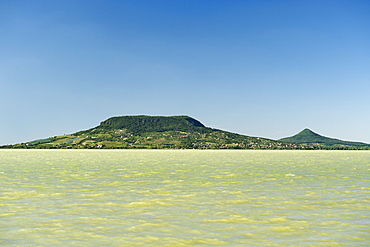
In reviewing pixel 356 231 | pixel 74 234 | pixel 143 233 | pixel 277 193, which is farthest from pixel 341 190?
pixel 74 234

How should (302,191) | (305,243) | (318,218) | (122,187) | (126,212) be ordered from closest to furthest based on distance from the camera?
(305,243)
(318,218)
(126,212)
(302,191)
(122,187)

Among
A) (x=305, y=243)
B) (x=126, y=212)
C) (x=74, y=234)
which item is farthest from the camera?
(x=126, y=212)

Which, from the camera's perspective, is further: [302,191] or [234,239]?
[302,191]

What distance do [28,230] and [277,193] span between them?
697 inches

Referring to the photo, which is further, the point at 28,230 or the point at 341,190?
the point at 341,190

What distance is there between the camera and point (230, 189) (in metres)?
29.0

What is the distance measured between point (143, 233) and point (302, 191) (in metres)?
17.1

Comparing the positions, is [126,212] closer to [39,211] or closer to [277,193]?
[39,211]

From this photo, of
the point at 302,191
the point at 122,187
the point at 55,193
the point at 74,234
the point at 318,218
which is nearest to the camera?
the point at 74,234

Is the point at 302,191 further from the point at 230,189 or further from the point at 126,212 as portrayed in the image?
the point at 126,212

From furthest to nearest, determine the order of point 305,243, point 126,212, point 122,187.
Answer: point 122,187
point 126,212
point 305,243

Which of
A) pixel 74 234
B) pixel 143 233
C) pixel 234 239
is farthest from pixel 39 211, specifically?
pixel 234 239

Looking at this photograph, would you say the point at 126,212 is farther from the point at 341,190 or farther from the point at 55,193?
the point at 341,190

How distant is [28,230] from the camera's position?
15328 mm
